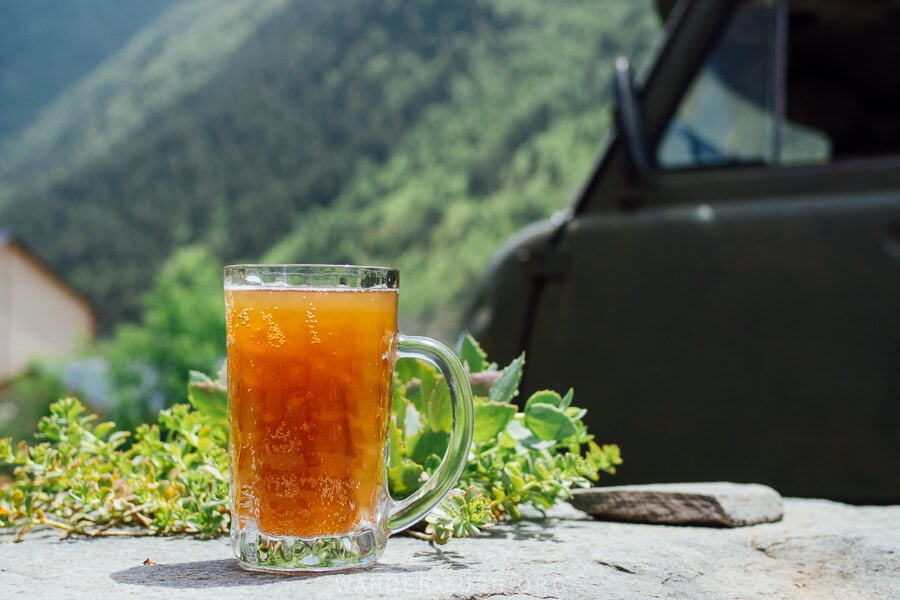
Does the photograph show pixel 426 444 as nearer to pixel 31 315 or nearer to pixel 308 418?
pixel 308 418

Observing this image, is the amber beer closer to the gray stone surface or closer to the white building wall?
the gray stone surface

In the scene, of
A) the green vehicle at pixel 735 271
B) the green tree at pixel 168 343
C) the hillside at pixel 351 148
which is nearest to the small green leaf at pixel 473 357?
the green vehicle at pixel 735 271

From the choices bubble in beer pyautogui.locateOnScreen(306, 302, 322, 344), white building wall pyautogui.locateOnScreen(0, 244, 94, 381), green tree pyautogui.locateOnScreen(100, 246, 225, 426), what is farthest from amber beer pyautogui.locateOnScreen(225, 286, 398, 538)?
white building wall pyautogui.locateOnScreen(0, 244, 94, 381)

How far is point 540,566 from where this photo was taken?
107 cm

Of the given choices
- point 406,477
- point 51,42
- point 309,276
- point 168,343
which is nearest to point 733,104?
point 406,477

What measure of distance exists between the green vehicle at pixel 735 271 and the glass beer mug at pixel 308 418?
138cm

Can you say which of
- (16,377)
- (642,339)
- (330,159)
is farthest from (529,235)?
(330,159)

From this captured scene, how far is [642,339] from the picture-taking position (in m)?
2.48

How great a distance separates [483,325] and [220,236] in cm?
3700

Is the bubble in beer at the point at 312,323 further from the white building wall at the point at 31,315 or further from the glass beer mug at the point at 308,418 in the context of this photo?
the white building wall at the point at 31,315

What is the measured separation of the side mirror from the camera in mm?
2623

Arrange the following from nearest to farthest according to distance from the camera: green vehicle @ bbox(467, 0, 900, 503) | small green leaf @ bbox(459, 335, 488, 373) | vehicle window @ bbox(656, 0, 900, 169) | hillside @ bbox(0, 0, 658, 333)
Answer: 1. small green leaf @ bbox(459, 335, 488, 373)
2. green vehicle @ bbox(467, 0, 900, 503)
3. vehicle window @ bbox(656, 0, 900, 169)
4. hillside @ bbox(0, 0, 658, 333)

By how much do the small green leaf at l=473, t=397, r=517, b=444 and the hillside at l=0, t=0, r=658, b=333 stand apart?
98.3 feet

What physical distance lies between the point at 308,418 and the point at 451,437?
158mm
